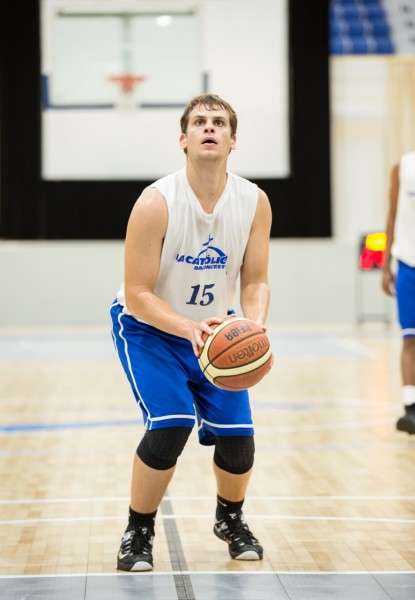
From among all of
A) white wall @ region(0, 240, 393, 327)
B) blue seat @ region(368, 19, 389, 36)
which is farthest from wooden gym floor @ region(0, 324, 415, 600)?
blue seat @ region(368, 19, 389, 36)

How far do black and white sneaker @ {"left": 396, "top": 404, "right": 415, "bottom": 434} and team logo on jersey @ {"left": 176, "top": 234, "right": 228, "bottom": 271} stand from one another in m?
2.78

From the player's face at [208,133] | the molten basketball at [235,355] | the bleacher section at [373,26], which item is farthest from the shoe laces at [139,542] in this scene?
the bleacher section at [373,26]

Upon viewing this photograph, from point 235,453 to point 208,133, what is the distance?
3.66 feet

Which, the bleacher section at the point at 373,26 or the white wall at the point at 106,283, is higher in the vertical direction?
the bleacher section at the point at 373,26

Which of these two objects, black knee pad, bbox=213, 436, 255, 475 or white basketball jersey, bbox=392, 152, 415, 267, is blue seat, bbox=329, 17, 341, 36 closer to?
white basketball jersey, bbox=392, 152, 415, 267

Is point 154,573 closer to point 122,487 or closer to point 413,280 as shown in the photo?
point 122,487

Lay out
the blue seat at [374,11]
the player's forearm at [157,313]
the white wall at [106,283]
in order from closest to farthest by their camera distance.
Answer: the player's forearm at [157,313] → the white wall at [106,283] → the blue seat at [374,11]

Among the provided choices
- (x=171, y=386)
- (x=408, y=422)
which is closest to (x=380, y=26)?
(x=408, y=422)

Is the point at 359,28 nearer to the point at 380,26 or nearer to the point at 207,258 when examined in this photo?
the point at 380,26

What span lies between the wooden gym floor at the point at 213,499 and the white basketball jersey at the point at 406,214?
3.69ft

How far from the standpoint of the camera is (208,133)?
12.1ft

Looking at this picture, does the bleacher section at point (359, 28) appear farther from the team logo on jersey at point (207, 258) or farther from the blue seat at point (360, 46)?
the team logo on jersey at point (207, 258)

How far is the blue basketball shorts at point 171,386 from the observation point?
364 cm

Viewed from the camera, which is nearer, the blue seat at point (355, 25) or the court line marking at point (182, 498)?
the court line marking at point (182, 498)
